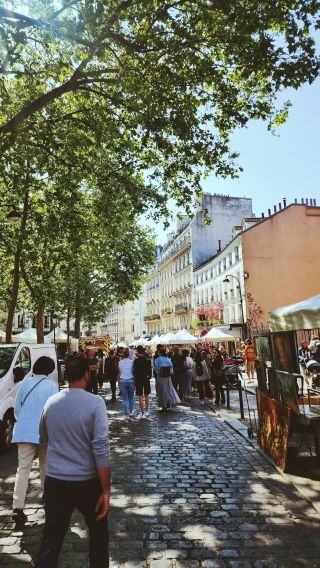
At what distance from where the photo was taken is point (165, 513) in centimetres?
534

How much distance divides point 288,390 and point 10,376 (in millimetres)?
5853

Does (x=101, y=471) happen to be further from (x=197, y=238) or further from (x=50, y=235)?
(x=197, y=238)

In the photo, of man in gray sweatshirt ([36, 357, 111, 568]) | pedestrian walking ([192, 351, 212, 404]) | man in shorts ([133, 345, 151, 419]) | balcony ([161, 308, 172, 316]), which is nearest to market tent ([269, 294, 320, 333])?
man in gray sweatshirt ([36, 357, 111, 568])

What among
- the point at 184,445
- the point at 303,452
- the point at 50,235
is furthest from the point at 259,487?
the point at 50,235

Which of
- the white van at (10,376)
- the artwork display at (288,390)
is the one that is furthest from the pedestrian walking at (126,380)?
the artwork display at (288,390)

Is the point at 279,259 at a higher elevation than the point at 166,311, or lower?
higher

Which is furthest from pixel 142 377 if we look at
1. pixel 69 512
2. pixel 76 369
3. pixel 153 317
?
pixel 153 317

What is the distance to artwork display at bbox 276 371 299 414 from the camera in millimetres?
6727

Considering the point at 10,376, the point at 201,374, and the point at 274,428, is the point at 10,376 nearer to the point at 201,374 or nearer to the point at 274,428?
the point at 274,428

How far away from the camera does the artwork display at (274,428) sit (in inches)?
275

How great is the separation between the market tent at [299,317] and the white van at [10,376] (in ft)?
18.3

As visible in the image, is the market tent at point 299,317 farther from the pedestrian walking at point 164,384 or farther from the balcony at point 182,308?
the balcony at point 182,308

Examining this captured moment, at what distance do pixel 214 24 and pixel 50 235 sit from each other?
10287 millimetres

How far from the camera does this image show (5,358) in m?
10.1
